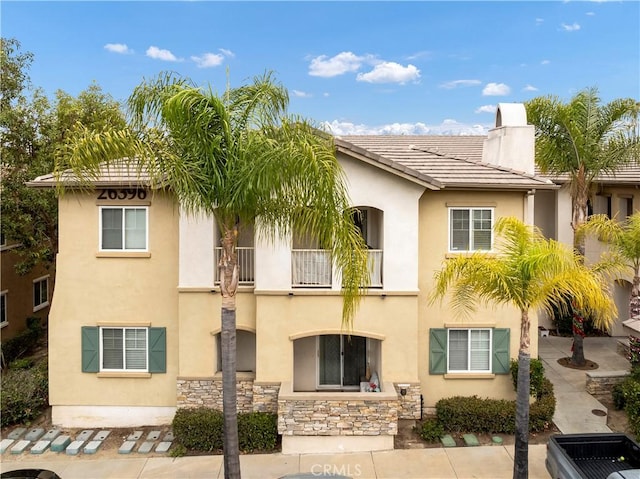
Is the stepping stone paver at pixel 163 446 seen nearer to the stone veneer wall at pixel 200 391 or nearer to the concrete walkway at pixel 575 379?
the stone veneer wall at pixel 200 391

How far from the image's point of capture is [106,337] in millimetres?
14602

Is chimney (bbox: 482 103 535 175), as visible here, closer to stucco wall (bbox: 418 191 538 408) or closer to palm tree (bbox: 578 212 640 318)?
stucco wall (bbox: 418 191 538 408)

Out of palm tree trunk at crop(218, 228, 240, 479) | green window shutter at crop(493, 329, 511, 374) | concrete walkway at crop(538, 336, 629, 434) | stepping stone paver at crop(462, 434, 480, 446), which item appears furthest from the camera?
green window shutter at crop(493, 329, 511, 374)

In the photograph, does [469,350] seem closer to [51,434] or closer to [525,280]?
[525,280]

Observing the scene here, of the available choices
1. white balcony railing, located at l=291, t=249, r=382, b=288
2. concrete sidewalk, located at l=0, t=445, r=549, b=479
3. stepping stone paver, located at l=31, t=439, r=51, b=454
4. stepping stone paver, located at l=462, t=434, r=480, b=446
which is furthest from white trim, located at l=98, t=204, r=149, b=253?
stepping stone paver, located at l=462, t=434, r=480, b=446

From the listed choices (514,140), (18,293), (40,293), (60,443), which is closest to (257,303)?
(60,443)

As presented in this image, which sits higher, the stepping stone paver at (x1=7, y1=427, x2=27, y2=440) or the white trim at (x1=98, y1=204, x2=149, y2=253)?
the white trim at (x1=98, y1=204, x2=149, y2=253)

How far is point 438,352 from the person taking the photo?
14.2 m

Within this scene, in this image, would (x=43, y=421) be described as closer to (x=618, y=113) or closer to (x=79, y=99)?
(x=79, y=99)

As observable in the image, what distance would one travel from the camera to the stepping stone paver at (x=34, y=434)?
13.6 m

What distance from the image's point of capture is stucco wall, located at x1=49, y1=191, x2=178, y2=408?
14.4m

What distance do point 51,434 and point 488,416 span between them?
39.8 ft

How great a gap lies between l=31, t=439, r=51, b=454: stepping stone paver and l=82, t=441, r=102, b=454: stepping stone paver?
1.07 metres

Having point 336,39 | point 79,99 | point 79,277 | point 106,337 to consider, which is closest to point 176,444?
point 106,337
